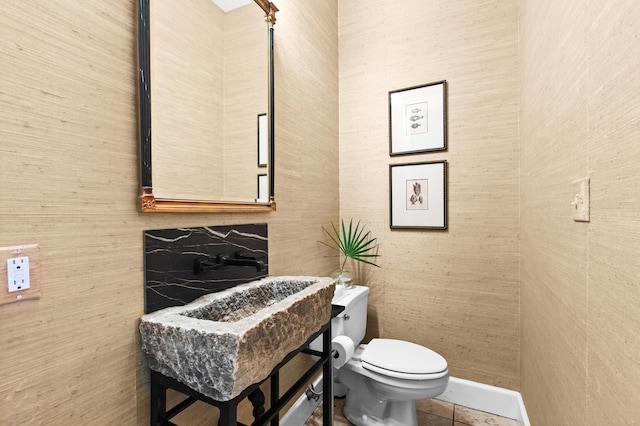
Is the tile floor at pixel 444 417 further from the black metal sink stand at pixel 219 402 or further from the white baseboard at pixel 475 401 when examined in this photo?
the black metal sink stand at pixel 219 402

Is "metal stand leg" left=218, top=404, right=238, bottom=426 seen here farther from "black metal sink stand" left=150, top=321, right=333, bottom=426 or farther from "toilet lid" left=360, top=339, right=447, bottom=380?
"toilet lid" left=360, top=339, right=447, bottom=380

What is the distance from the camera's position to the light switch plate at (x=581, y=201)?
A: 834 millimetres

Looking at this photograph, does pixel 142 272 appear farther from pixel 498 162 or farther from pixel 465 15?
pixel 465 15

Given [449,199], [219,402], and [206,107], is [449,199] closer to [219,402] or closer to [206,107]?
[206,107]

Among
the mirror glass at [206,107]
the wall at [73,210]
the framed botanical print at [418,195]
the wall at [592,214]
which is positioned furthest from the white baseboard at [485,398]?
the wall at [73,210]

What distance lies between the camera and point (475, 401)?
1867 mm

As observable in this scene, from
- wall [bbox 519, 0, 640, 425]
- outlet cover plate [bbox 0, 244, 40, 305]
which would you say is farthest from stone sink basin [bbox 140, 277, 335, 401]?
wall [bbox 519, 0, 640, 425]

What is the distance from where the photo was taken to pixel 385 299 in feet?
6.97

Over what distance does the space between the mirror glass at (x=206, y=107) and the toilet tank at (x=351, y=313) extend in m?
0.72

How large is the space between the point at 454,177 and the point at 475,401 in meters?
1.39

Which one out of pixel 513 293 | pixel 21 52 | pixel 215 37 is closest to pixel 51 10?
pixel 21 52

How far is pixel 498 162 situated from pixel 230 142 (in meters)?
1.55

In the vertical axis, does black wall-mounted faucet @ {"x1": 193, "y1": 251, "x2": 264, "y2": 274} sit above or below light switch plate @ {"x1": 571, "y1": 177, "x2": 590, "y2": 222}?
below

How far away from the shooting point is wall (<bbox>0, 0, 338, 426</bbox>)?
67 cm
